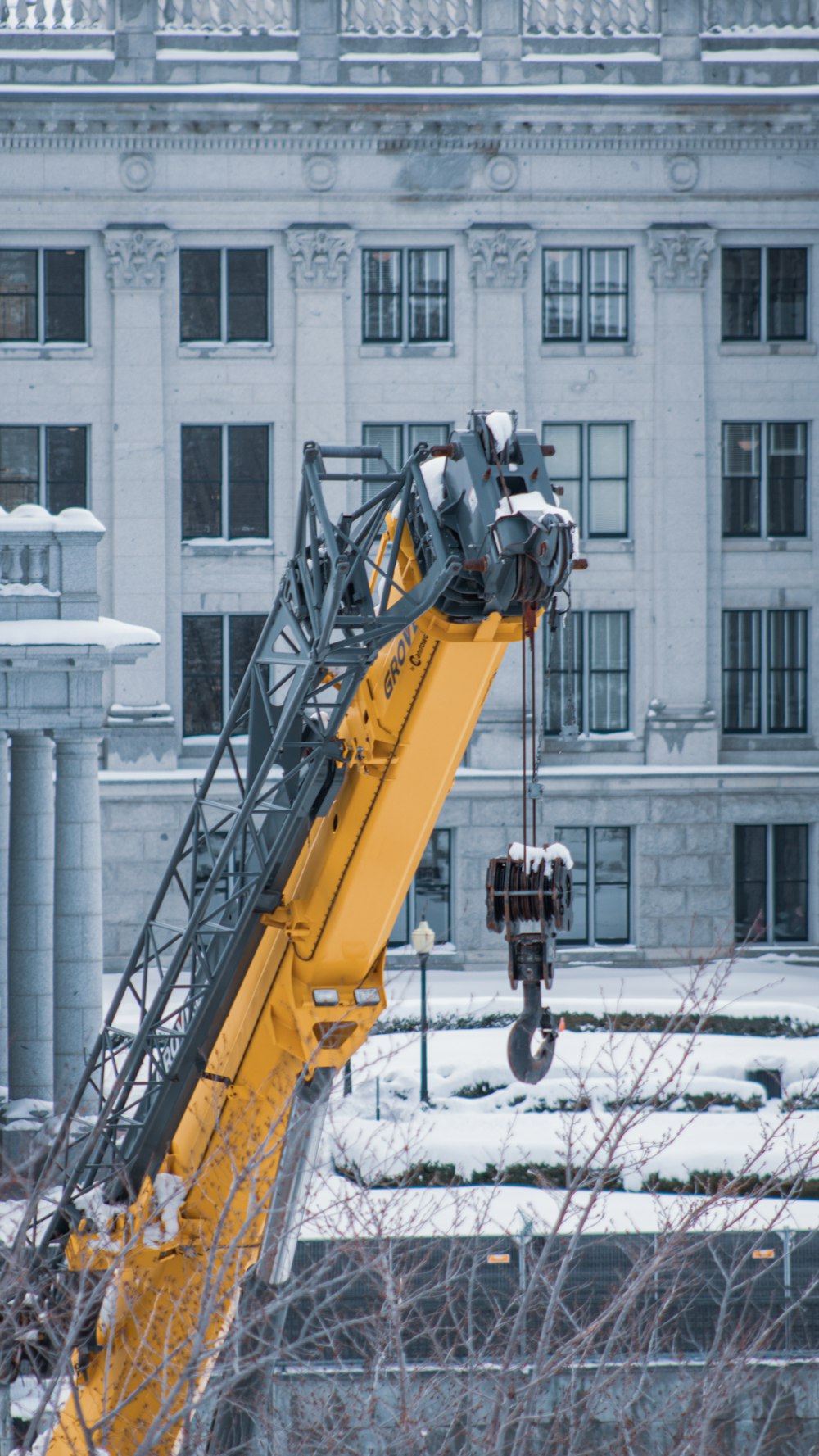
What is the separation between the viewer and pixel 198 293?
1457 inches

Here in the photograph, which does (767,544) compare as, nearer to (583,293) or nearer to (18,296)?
(583,293)

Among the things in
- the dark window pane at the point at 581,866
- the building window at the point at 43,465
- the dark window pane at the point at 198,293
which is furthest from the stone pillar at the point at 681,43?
the dark window pane at the point at 581,866

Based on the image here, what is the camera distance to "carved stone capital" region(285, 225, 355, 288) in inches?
1442

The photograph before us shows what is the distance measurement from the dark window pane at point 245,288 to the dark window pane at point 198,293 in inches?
10.8

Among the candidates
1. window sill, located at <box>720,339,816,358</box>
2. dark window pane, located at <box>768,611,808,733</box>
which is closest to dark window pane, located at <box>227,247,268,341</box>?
window sill, located at <box>720,339,816,358</box>

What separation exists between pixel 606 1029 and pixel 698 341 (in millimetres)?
16765

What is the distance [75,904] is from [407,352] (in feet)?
62.7

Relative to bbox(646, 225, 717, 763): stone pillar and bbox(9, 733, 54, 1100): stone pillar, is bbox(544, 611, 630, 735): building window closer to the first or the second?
bbox(646, 225, 717, 763): stone pillar

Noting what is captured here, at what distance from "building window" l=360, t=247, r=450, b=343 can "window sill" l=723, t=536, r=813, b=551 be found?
8.03 m

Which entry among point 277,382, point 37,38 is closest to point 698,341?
point 277,382

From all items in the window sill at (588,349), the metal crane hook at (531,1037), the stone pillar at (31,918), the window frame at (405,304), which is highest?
the window frame at (405,304)

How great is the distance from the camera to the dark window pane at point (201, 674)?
3722 cm

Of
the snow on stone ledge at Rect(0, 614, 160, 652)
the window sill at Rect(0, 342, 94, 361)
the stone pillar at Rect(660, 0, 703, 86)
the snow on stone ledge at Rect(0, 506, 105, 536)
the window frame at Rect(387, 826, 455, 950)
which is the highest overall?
the stone pillar at Rect(660, 0, 703, 86)

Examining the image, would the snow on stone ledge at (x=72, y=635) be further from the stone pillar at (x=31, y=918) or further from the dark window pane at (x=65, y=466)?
the dark window pane at (x=65, y=466)
